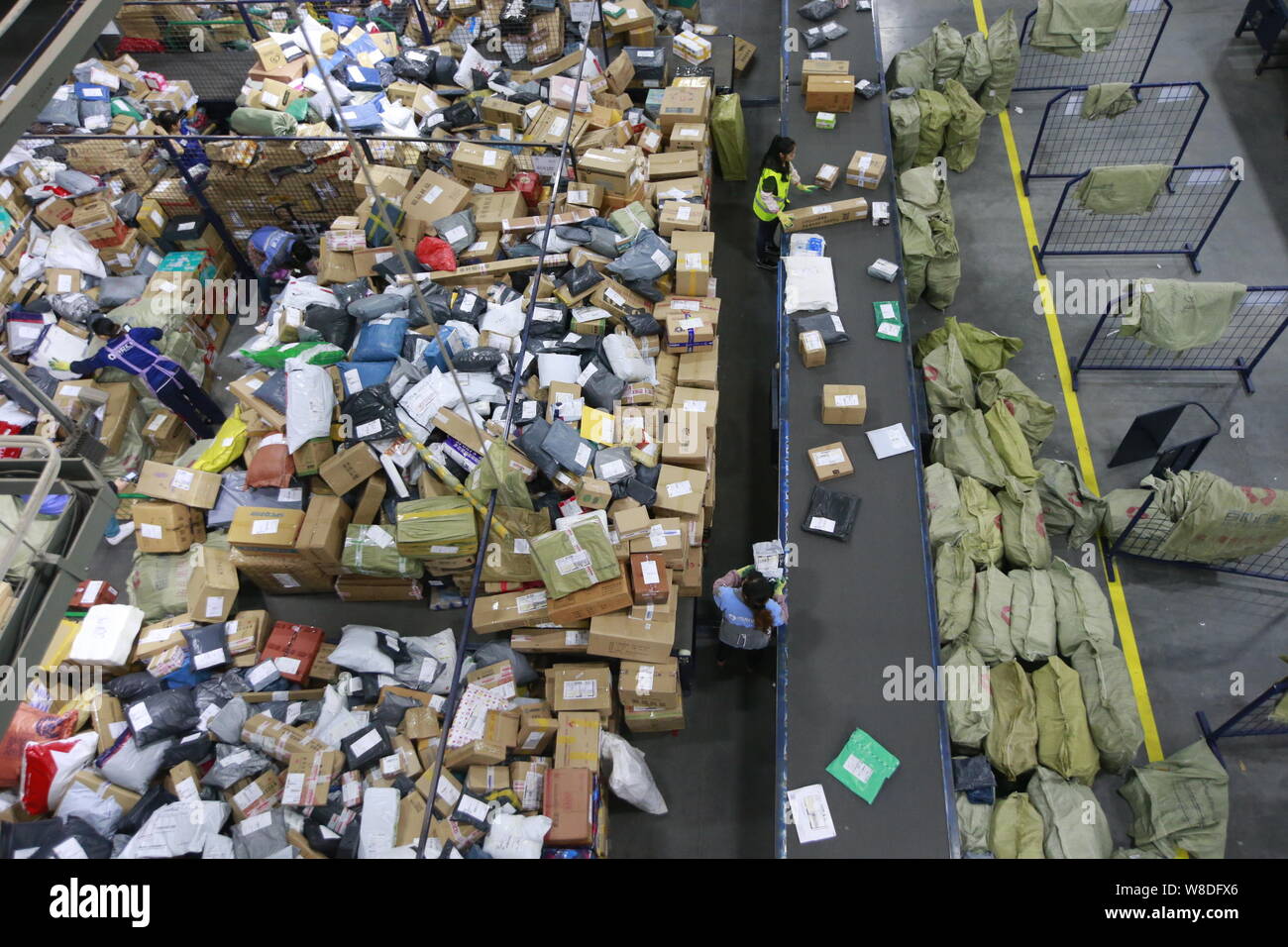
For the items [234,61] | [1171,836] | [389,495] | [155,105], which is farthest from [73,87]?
[1171,836]

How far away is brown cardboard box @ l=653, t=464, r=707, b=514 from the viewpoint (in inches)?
220

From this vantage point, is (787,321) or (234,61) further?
(234,61)

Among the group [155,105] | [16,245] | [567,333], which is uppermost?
[155,105]

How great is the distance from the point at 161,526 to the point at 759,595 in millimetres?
4553

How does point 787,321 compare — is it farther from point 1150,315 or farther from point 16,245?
point 16,245

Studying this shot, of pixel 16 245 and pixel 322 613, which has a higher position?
pixel 16 245

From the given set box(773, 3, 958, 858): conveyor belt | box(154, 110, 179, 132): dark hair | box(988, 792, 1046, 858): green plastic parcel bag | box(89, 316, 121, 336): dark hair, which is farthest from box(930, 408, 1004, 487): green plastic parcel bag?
box(154, 110, 179, 132): dark hair

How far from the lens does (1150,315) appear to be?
6.46 meters

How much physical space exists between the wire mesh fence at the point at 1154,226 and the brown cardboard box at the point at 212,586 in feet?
25.4

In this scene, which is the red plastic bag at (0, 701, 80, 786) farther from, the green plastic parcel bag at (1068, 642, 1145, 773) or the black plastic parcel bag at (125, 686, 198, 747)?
the green plastic parcel bag at (1068, 642, 1145, 773)

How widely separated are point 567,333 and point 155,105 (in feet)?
19.6

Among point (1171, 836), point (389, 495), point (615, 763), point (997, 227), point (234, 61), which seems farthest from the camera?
point (234, 61)

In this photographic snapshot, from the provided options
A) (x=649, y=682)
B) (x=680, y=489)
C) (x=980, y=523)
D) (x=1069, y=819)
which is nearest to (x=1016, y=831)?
(x=1069, y=819)
